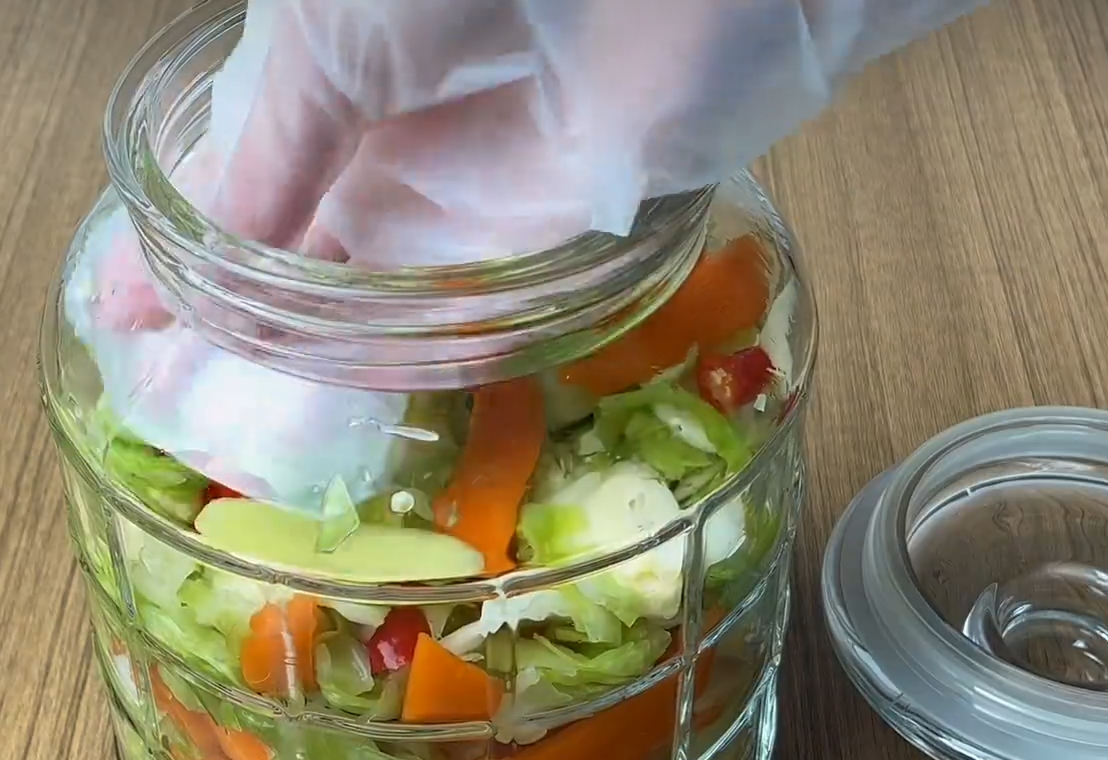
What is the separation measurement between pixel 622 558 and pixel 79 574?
284 mm

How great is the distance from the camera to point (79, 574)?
22.6 inches

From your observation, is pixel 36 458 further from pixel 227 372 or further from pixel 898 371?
pixel 898 371

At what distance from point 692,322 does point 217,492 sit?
150mm

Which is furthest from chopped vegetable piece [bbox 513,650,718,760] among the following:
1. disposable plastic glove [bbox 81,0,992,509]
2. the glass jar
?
disposable plastic glove [bbox 81,0,992,509]

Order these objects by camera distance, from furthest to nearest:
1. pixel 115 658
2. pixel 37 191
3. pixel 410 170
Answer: pixel 37 191, pixel 115 658, pixel 410 170

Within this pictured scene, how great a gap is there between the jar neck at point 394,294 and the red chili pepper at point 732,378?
28 millimetres

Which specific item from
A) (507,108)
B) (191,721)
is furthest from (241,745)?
(507,108)

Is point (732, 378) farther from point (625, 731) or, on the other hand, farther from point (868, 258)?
point (868, 258)

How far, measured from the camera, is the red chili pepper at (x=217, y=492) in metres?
0.39

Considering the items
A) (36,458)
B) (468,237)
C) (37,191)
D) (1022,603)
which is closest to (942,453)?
(1022,603)

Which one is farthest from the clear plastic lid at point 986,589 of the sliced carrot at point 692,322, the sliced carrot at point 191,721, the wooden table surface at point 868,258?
the sliced carrot at point 191,721

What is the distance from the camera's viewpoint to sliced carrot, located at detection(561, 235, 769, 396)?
398 mm

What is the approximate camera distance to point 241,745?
0.44 m

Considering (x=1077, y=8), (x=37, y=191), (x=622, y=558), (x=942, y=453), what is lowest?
(x=622, y=558)
